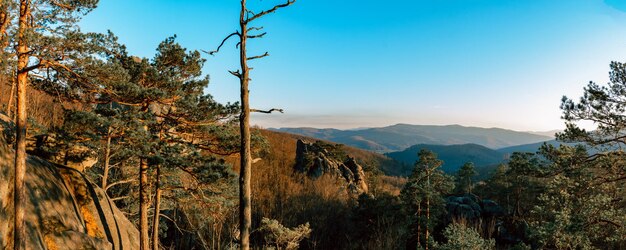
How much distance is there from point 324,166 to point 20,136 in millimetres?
29230

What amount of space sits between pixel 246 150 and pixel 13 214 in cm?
526

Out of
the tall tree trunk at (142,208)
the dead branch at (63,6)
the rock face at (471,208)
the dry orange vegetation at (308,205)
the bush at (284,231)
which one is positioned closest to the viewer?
the dead branch at (63,6)

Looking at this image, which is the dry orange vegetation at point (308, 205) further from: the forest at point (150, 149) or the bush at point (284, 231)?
the bush at point (284, 231)

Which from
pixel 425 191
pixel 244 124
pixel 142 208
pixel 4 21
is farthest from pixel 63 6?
pixel 425 191

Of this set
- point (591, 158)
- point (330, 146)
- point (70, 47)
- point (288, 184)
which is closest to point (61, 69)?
point (70, 47)

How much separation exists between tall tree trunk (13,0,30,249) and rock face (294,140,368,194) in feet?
88.4

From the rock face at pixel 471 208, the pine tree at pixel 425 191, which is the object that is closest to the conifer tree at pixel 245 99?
the pine tree at pixel 425 191

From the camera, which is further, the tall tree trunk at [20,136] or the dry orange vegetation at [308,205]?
the dry orange vegetation at [308,205]

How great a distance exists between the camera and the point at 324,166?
3438 centimetres

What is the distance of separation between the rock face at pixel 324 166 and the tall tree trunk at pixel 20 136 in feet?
88.4

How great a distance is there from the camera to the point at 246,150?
692cm

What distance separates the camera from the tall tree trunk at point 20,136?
620 centimetres

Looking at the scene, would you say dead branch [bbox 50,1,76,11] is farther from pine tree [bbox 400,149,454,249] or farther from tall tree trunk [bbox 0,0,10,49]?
pine tree [bbox 400,149,454,249]

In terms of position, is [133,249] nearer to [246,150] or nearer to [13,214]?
[13,214]
